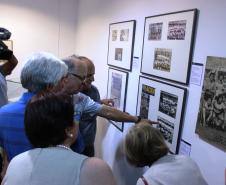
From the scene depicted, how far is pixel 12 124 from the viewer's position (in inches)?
51.9

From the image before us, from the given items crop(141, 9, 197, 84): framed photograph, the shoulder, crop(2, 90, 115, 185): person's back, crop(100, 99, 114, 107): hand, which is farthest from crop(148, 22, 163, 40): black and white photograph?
the shoulder

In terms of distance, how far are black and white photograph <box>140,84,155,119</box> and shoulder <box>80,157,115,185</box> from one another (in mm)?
1205

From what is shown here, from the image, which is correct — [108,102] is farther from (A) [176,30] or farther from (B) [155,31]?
(A) [176,30]

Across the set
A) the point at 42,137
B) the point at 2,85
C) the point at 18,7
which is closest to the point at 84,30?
the point at 18,7

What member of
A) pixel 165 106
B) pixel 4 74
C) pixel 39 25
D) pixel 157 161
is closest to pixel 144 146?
pixel 157 161

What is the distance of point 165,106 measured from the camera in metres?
1.90

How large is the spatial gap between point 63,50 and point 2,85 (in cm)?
222

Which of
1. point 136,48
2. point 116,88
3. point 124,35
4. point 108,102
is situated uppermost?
point 124,35

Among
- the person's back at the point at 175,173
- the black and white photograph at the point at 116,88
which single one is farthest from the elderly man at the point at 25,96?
the black and white photograph at the point at 116,88

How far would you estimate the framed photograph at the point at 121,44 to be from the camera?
244 centimetres

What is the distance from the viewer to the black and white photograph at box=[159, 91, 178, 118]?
1.80 m

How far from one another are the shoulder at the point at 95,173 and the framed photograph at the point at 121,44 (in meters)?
1.60

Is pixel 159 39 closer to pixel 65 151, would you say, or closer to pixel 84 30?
pixel 65 151

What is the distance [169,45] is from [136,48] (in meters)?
0.54
